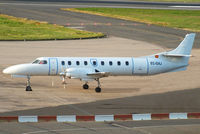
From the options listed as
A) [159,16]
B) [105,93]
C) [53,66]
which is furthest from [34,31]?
[105,93]

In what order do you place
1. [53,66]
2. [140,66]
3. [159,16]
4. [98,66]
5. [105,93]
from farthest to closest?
[159,16] → [140,66] → [98,66] → [105,93] → [53,66]

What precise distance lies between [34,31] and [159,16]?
109 ft

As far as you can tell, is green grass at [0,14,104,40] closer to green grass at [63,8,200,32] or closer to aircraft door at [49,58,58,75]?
green grass at [63,8,200,32]

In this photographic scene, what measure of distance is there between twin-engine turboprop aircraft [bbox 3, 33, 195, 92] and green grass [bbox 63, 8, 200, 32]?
45.5m

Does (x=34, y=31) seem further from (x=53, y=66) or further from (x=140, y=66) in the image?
(x=53, y=66)

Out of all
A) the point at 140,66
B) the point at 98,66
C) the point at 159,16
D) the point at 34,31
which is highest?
the point at 159,16

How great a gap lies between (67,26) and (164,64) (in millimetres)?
46038

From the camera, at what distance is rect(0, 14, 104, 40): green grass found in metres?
76.2

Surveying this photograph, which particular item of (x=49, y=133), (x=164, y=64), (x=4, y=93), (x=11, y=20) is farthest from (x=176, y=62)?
(x=11, y=20)

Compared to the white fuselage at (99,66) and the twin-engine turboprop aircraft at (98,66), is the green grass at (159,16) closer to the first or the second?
the twin-engine turboprop aircraft at (98,66)

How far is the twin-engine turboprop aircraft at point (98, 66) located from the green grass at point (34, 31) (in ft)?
106

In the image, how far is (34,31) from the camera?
268 feet

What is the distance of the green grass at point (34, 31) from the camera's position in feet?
250

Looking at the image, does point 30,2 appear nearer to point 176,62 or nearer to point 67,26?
point 67,26
